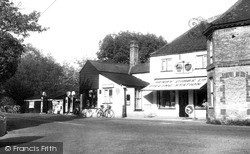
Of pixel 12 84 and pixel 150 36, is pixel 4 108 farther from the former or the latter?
pixel 150 36

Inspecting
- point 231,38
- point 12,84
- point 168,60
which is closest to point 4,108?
point 12,84

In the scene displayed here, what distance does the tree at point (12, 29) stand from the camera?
18797 mm

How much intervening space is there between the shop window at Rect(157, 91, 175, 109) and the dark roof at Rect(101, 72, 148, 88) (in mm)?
2617

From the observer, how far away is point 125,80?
3148 centimetres

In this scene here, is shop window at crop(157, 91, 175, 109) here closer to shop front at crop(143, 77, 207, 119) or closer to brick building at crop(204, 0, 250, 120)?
shop front at crop(143, 77, 207, 119)

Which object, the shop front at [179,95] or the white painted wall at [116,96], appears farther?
the white painted wall at [116,96]

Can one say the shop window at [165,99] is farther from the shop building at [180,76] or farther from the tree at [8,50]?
the tree at [8,50]

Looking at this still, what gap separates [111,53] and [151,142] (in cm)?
4706

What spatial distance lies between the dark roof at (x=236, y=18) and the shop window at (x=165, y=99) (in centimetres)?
860

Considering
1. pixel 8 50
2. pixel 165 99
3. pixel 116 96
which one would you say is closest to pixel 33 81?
pixel 116 96

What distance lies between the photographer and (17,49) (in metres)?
20.6

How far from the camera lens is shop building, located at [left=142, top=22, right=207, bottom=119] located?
2694cm

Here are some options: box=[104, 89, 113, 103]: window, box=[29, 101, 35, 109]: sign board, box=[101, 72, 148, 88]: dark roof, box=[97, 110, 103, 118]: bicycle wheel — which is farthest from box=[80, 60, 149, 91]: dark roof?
box=[29, 101, 35, 109]: sign board

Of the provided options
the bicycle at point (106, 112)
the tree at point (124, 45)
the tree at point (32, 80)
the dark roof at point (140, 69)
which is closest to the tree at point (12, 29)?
the bicycle at point (106, 112)
